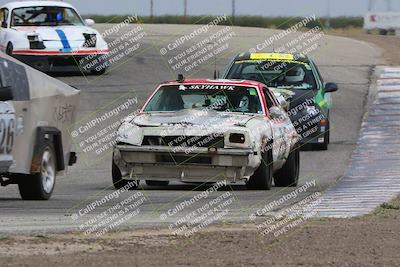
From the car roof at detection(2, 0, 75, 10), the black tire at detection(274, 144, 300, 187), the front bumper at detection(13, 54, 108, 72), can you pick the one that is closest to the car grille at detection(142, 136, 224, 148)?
the black tire at detection(274, 144, 300, 187)

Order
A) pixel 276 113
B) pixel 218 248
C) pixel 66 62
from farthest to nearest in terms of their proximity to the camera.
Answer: pixel 66 62
pixel 276 113
pixel 218 248

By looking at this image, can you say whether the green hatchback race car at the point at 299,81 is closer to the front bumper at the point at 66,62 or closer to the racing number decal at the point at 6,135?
the front bumper at the point at 66,62

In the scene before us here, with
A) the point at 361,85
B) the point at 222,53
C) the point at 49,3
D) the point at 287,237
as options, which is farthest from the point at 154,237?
the point at 222,53

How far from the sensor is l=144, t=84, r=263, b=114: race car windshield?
14297mm

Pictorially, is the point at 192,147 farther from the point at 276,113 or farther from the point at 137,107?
the point at 137,107

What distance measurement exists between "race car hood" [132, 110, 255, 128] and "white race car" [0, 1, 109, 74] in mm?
11047

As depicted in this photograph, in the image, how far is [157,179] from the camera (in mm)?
13375

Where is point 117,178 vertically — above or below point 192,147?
below

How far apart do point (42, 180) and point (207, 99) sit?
2.95 metres

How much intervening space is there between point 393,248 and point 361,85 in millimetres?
20691

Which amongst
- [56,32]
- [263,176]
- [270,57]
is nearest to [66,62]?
[56,32]

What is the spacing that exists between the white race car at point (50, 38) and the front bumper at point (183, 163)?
11.6 metres

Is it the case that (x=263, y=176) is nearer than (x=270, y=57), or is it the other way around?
(x=263, y=176)

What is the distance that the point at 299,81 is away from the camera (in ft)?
64.4
